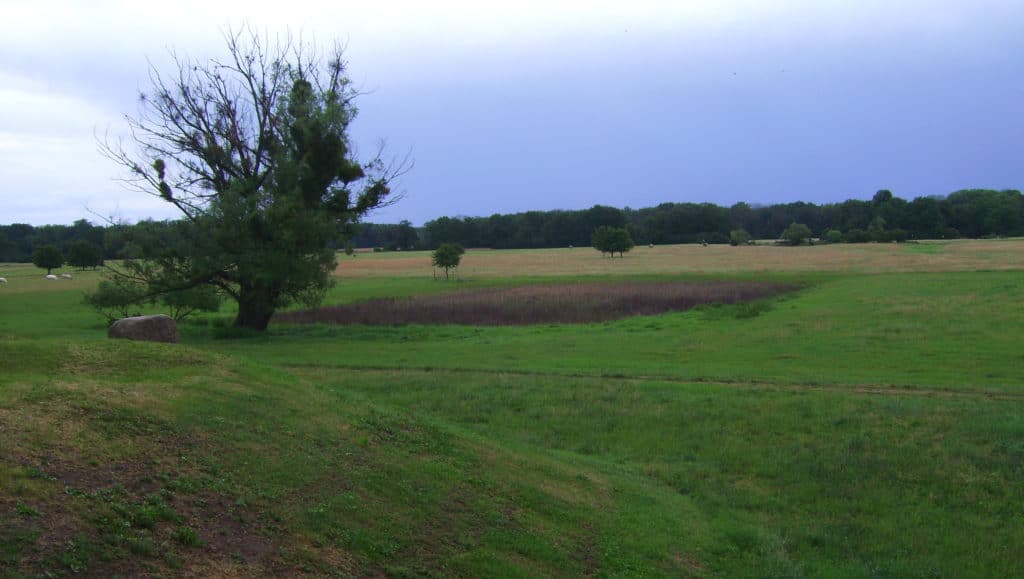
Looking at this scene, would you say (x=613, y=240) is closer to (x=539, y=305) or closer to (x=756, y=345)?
(x=539, y=305)

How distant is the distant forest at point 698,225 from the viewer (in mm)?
131125

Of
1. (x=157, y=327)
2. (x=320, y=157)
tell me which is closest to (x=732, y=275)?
(x=320, y=157)

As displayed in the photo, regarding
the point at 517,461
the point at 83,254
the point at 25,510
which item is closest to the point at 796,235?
the point at 83,254

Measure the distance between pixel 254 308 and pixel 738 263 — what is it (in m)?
56.2

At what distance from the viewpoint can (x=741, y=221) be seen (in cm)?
17038

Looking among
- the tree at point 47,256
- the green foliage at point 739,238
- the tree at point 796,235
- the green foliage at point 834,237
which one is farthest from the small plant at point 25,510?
the green foliage at point 834,237

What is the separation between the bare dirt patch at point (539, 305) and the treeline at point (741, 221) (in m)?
75.7

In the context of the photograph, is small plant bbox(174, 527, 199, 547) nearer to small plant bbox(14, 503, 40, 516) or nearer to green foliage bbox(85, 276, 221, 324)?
small plant bbox(14, 503, 40, 516)

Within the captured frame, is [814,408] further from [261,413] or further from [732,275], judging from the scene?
[732,275]

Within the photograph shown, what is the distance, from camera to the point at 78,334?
1241 inches

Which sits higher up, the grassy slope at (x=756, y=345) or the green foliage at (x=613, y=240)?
the green foliage at (x=613, y=240)

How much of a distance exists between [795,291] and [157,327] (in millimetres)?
43188

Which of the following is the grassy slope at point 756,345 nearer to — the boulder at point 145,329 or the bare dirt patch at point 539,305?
the bare dirt patch at point 539,305

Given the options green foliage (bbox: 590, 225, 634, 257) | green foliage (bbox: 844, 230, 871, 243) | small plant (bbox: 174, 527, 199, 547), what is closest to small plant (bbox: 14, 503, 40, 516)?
small plant (bbox: 174, 527, 199, 547)
